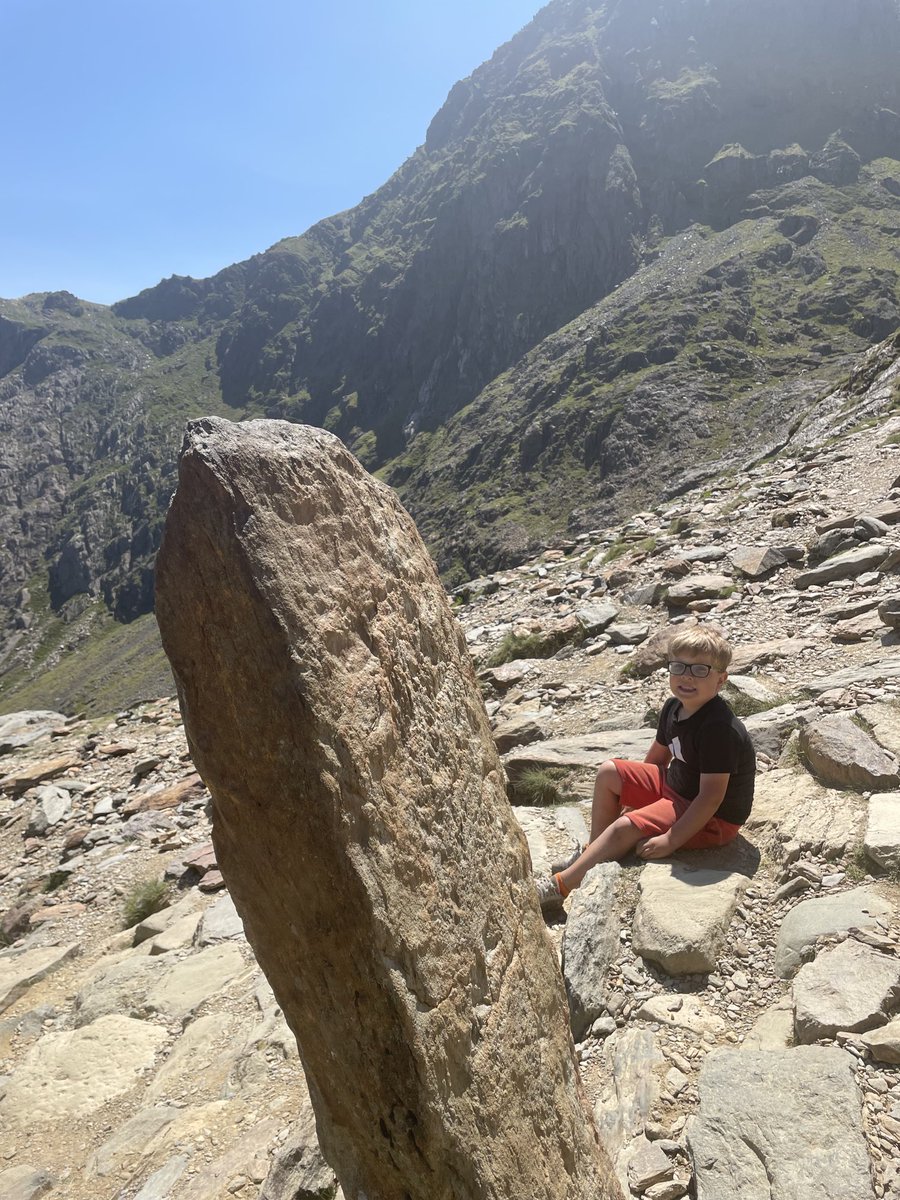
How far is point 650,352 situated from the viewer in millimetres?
92688

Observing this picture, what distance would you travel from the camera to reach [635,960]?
390 cm

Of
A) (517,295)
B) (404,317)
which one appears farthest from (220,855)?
(404,317)

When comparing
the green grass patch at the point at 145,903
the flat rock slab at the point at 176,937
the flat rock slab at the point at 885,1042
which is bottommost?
the green grass patch at the point at 145,903

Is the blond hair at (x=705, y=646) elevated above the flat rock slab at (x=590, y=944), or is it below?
above

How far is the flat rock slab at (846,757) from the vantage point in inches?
187

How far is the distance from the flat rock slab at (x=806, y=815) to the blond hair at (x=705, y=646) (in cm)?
112

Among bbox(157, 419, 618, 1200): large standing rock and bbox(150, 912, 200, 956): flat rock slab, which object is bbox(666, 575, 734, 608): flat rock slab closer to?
bbox(150, 912, 200, 956): flat rock slab

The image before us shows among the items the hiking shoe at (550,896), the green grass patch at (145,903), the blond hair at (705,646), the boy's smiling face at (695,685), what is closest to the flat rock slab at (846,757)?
the boy's smiling face at (695,685)

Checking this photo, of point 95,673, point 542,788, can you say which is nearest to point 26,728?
point 542,788

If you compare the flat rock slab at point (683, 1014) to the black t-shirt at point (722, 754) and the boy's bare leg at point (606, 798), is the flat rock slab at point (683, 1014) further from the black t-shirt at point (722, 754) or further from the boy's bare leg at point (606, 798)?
the boy's bare leg at point (606, 798)

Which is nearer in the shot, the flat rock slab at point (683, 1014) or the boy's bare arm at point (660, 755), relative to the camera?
the flat rock slab at point (683, 1014)

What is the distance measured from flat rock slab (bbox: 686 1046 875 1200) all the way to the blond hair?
220cm

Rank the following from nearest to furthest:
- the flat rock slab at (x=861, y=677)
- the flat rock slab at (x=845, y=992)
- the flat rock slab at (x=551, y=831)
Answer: the flat rock slab at (x=845, y=992)
the flat rock slab at (x=551, y=831)
the flat rock slab at (x=861, y=677)

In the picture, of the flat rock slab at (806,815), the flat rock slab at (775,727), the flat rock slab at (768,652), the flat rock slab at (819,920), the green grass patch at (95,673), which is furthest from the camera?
the green grass patch at (95,673)
